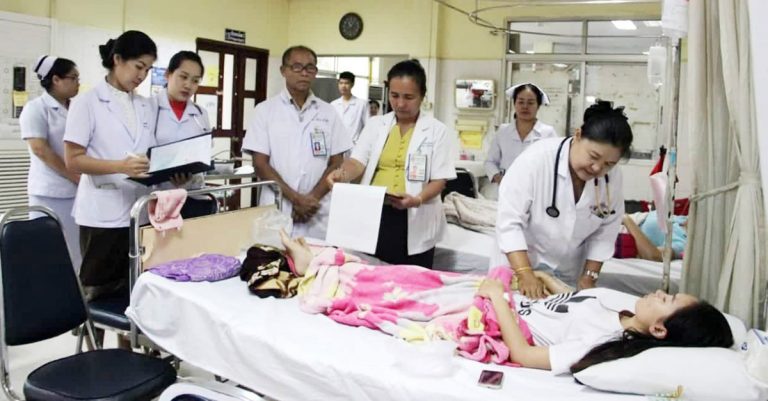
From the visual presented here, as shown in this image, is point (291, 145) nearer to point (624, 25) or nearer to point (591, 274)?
point (591, 274)

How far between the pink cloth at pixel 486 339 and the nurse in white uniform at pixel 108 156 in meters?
1.47

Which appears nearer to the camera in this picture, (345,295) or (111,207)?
(345,295)

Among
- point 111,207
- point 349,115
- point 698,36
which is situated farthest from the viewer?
point 349,115

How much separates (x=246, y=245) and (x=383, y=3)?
520 cm

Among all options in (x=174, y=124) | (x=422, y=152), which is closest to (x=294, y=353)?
(x=422, y=152)

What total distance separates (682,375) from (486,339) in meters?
0.50

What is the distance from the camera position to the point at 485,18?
282 inches

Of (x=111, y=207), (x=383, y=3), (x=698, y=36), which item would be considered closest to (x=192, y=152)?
(x=111, y=207)

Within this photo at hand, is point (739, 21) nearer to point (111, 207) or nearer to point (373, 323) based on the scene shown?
point (373, 323)

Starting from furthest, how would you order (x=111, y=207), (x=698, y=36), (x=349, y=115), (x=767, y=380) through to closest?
(x=349, y=115) < (x=111, y=207) < (x=698, y=36) < (x=767, y=380)

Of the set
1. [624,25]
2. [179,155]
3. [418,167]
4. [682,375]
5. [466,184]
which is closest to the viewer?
[682,375]

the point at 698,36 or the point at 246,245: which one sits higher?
the point at 698,36

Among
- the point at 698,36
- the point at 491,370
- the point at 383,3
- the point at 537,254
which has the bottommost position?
the point at 491,370

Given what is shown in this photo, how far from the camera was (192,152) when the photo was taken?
97.0 inches
